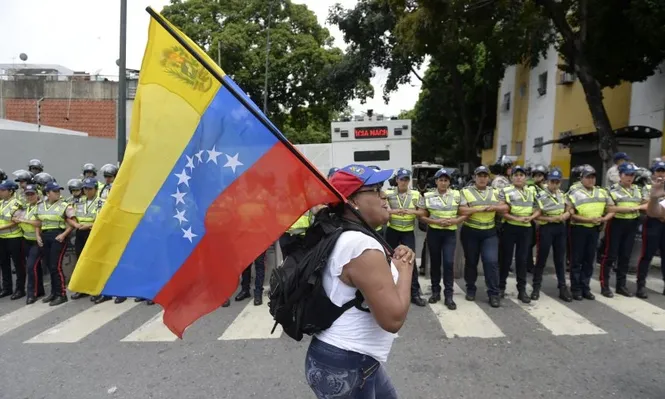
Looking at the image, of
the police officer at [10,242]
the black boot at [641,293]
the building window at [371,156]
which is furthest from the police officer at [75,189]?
the black boot at [641,293]

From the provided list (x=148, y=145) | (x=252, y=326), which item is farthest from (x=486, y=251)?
(x=148, y=145)

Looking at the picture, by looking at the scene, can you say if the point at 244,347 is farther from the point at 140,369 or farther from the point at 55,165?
the point at 55,165

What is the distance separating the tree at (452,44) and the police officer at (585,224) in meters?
8.63

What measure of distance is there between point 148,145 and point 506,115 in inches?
1075

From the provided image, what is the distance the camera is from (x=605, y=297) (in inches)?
271

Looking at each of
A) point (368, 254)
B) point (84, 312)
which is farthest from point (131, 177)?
point (84, 312)

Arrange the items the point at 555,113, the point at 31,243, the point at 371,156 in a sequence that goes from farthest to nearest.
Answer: the point at 555,113, the point at 371,156, the point at 31,243

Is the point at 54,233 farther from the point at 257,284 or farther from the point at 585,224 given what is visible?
the point at 585,224

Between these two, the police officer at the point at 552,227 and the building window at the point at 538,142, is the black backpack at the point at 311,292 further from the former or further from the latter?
the building window at the point at 538,142

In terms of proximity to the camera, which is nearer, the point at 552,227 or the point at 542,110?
the point at 552,227

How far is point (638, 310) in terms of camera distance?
620 cm

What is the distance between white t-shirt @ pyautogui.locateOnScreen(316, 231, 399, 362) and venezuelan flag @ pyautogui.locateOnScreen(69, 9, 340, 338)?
1.49 feet

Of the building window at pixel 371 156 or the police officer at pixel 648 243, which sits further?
the building window at pixel 371 156

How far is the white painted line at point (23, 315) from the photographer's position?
628 centimetres
